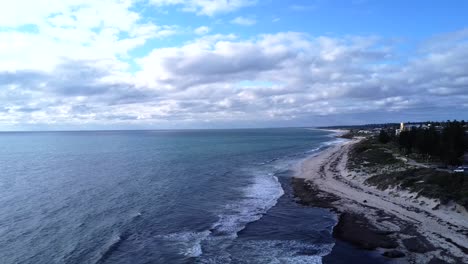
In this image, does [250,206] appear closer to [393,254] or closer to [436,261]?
[393,254]

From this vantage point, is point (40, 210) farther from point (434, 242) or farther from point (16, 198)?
point (434, 242)

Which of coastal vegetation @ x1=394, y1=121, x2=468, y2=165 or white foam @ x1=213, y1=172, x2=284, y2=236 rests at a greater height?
coastal vegetation @ x1=394, y1=121, x2=468, y2=165

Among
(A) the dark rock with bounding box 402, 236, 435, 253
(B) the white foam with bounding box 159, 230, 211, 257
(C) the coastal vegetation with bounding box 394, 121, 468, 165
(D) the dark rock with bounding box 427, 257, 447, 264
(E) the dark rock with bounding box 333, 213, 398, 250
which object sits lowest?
(B) the white foam with bounding box 159, 230, 211, 257

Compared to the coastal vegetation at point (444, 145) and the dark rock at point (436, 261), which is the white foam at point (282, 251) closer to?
the dark rock at point (436, 261)

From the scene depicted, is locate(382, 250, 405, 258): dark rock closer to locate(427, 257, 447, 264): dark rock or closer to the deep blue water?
locate(427, 257, 447, 264): dark rock

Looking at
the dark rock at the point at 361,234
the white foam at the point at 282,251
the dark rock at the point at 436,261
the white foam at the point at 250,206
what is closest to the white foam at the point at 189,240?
the white foam at the point at 250,206

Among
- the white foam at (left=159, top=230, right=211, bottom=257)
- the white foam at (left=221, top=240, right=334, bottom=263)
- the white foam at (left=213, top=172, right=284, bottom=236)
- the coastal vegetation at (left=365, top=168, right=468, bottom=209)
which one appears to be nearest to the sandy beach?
the coastal vegetation at (left=365, top=168, right=468, bottom=209)

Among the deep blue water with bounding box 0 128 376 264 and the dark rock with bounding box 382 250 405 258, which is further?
the deep blue water with bounding box 0 128 376 264

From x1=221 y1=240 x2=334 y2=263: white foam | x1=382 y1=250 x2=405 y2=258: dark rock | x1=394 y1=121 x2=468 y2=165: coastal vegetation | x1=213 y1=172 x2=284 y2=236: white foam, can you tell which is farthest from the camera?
x1=394 y1=121 x2=468 y2=165: coastal vegetation

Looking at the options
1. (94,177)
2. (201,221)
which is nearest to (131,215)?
(201,221)
